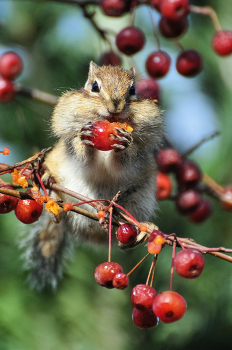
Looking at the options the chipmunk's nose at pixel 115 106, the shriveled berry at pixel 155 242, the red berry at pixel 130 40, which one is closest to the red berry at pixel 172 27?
the red berry at pixel 130 40

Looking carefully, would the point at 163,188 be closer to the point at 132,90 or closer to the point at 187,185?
the point at 187,185

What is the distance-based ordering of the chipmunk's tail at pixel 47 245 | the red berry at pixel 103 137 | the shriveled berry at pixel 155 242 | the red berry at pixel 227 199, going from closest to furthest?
the shriveled berry at pixel 155 242 < the red berry at pixel 103 137 < the red berry at pixel 227 199 < the chipmunk's tail at pixel 47 245

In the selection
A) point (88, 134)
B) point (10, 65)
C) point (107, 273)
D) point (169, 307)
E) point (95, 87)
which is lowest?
point (169, 307)

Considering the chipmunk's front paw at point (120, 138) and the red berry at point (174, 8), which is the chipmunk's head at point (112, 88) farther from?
the red berry at point (174, 8)

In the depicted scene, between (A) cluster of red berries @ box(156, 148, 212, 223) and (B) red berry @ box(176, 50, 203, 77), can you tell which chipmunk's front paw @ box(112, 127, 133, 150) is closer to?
(A) cluster of red berries @ box(156, 148, 212, 223)

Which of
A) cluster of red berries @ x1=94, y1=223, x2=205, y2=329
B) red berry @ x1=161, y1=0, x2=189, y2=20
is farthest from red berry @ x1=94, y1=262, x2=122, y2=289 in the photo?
red berry @ x1=161, y1=0, x2=189, y2=20

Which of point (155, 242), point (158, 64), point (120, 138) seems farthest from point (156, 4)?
point (155, 242)
